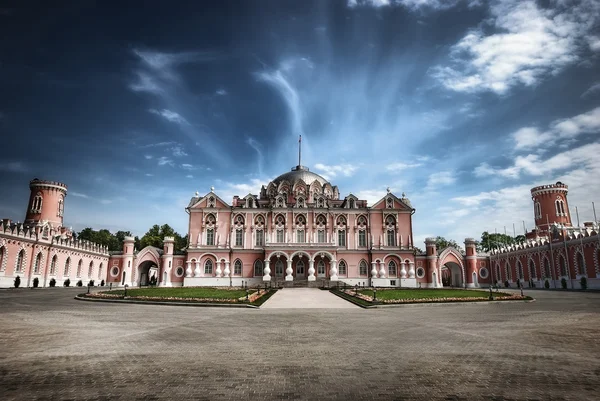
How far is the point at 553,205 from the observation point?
224ft

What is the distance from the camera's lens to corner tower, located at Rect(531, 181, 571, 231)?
67.8 metres

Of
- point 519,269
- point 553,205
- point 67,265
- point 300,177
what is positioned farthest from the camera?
point 553,205

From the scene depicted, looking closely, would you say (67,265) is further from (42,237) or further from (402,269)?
(402,269)

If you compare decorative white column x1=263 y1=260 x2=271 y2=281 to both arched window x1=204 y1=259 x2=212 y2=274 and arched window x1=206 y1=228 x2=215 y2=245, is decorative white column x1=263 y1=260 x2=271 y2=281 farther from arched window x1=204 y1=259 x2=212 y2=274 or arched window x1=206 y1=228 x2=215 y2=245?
arched window x1=206 y1=228 x2=215 y2=245

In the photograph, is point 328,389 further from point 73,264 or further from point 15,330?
point 73,264

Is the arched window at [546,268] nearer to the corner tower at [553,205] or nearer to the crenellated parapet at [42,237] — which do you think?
the corner tower at [553,205]

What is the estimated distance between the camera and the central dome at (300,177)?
6091 centimetres

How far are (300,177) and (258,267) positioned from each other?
16.7 meters

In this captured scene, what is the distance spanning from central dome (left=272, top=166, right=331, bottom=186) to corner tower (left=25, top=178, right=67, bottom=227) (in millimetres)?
36102

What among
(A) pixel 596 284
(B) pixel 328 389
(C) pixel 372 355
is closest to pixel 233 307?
(C) pixel 372 355

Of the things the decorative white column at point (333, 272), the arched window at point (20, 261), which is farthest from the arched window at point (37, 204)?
the decorative white column at point (333, 272)

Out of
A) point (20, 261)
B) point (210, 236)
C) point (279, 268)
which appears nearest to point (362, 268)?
point (279, 268)

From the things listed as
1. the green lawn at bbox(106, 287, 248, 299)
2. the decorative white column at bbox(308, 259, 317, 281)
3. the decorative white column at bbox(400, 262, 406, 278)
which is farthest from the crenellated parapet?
A: the decorative white column at bbox(400, 262, 406, 278)

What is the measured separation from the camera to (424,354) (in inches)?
357
